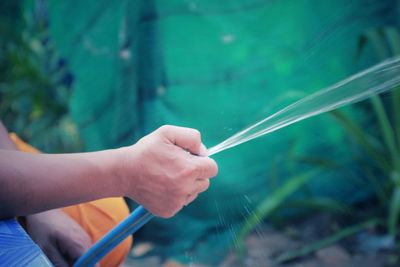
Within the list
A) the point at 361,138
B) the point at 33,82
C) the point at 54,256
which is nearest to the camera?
the point at 54,256

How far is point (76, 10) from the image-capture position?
254cm

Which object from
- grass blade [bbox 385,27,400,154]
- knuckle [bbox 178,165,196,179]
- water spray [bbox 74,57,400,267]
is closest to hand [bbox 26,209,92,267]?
water spray [bbox 74,57,400,267]

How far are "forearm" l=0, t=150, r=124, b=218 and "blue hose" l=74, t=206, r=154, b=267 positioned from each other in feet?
0.19

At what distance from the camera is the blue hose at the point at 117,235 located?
0.90 meters

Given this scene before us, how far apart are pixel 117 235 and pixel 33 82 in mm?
2866

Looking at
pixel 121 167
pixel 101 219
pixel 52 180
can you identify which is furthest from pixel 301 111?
pixel 101 219

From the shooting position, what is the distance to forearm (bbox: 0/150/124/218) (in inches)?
31.4

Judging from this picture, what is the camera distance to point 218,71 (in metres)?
2.36

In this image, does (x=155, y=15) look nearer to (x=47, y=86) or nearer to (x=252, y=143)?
(x=252, y=143)

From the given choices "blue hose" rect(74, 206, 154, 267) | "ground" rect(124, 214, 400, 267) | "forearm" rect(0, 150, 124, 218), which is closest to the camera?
"forearm" rect(0, 150, 124, 218)

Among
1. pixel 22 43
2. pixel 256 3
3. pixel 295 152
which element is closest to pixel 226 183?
pixel 295 152

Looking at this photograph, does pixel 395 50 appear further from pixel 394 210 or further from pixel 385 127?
pixel 394 210

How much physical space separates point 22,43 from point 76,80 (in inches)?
50.9

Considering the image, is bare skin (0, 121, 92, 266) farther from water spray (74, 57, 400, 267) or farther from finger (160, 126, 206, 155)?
finger (160, 126, 206, 155)
